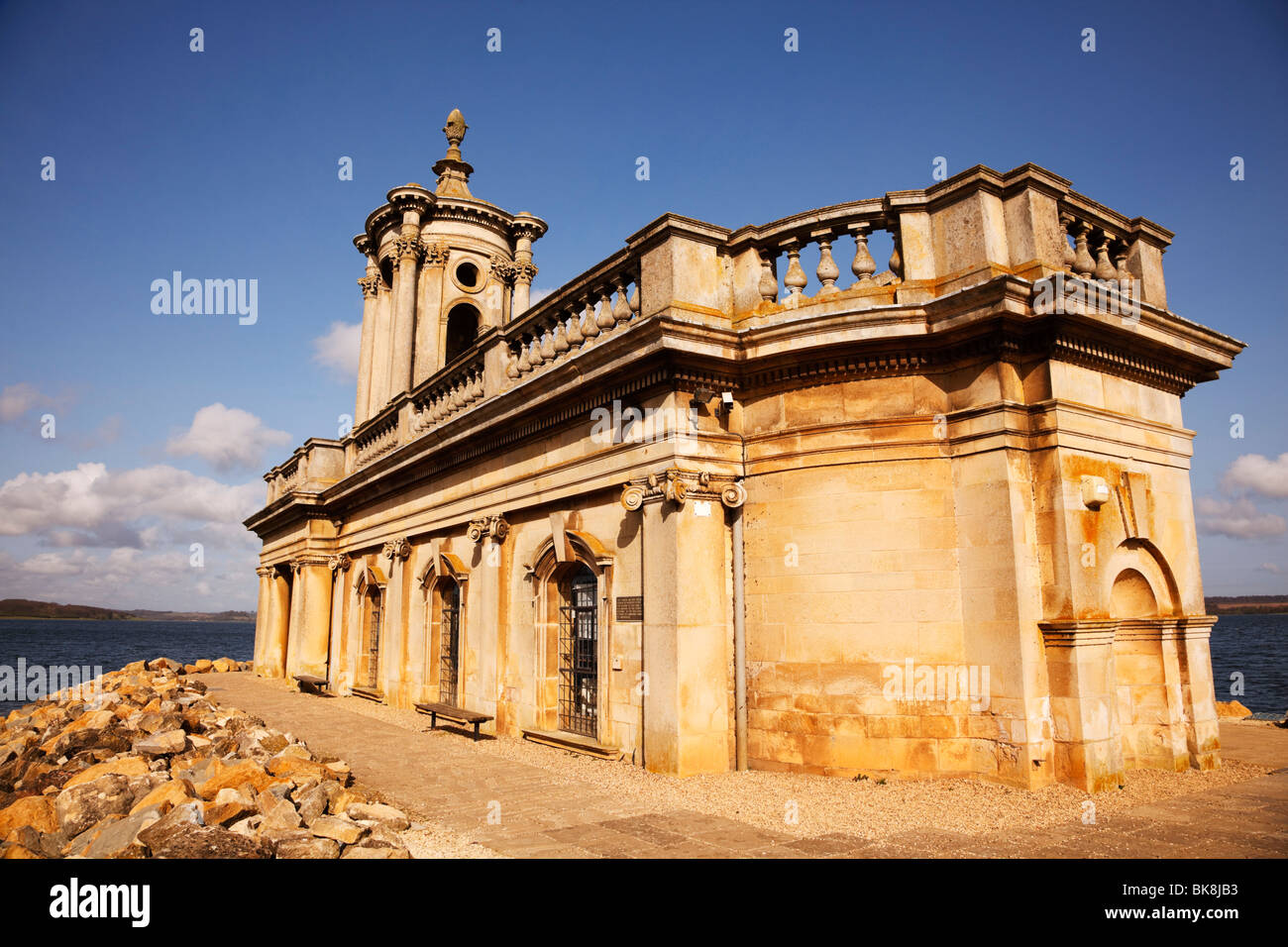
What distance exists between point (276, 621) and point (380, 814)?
79.3ft

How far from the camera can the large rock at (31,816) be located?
8.49 meters

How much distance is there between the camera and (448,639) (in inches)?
669

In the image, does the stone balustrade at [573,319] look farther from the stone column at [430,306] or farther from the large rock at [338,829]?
the stone column at [430,306]

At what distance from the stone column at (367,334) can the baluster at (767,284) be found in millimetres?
17227

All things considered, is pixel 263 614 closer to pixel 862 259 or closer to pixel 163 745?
pixel 163 745

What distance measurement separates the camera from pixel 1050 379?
9055 millimetres

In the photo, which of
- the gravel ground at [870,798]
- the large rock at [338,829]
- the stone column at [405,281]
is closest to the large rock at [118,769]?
the large rock at [338,829]

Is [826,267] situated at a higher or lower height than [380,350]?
lower

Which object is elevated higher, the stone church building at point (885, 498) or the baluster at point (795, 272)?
the baluster at point (795, 272)

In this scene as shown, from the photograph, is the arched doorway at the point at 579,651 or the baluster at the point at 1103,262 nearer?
the baluster at the point at 1103,262

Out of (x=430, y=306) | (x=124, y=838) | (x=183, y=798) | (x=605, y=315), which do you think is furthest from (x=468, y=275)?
(x=124, y=838)
